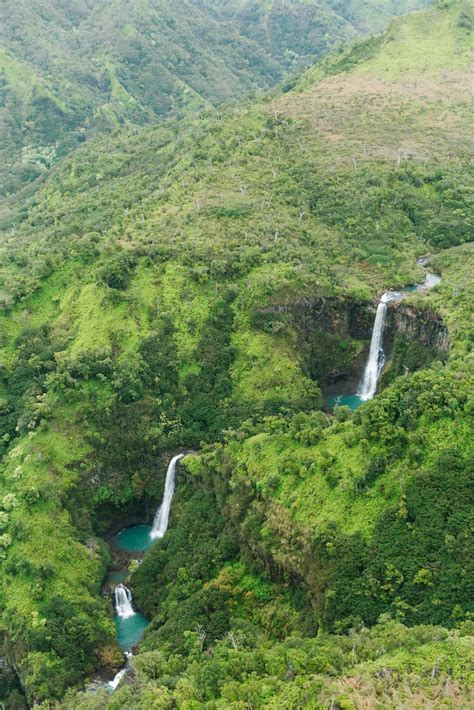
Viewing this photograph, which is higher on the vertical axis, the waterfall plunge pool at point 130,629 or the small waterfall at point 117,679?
Answer: the small waterfall at point 117,679

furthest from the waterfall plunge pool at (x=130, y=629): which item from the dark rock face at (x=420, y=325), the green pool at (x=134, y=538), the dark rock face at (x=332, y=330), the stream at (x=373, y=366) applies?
the dark rock face at (x=420, y=325)

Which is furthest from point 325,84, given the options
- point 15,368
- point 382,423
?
point 382,423

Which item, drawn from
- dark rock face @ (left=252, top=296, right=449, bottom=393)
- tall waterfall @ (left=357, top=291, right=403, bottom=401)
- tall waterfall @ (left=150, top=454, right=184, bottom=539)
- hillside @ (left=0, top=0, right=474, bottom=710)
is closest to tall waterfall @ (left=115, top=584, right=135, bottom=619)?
hillside @ (left=0, top=0, right=474, bottom=710)

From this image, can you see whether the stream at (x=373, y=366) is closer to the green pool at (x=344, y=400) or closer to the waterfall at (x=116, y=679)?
the green pool at (x=344, y=400)

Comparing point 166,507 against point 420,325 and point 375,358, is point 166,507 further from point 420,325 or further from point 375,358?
point 420,325

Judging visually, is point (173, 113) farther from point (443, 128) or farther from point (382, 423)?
point (382, 423)

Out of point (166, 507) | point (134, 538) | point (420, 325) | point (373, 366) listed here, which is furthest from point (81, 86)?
point (134, 538)
